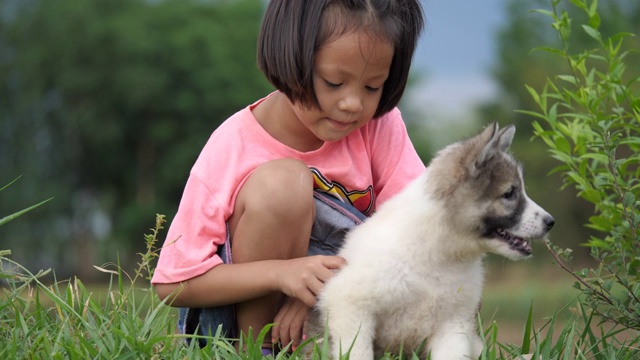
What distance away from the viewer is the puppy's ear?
331 cm

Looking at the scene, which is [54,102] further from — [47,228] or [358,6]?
[358,6]

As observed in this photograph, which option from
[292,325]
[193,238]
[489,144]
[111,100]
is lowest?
[111,100]

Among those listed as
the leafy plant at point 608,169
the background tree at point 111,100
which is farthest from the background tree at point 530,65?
the leafy plant at point 608,169

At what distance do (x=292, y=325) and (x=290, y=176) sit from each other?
601 mm

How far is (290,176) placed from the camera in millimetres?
3586

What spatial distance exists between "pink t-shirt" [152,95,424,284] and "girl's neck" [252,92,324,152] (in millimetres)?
54

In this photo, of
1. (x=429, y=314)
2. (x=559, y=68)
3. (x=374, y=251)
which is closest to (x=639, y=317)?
(x=429, y=314)

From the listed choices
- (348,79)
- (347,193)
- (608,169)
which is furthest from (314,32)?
(608,169)

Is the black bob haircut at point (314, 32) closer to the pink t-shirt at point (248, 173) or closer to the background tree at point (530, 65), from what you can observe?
the pink t-shirt at point (248, 173)

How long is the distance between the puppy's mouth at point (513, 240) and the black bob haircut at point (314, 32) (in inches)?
34.3

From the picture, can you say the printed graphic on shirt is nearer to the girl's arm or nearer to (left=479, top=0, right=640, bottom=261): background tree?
the girl's arm

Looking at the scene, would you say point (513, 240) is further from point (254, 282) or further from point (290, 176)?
point (254, 282)

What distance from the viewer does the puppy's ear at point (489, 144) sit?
331 centimetres

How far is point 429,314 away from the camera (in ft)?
10.9
